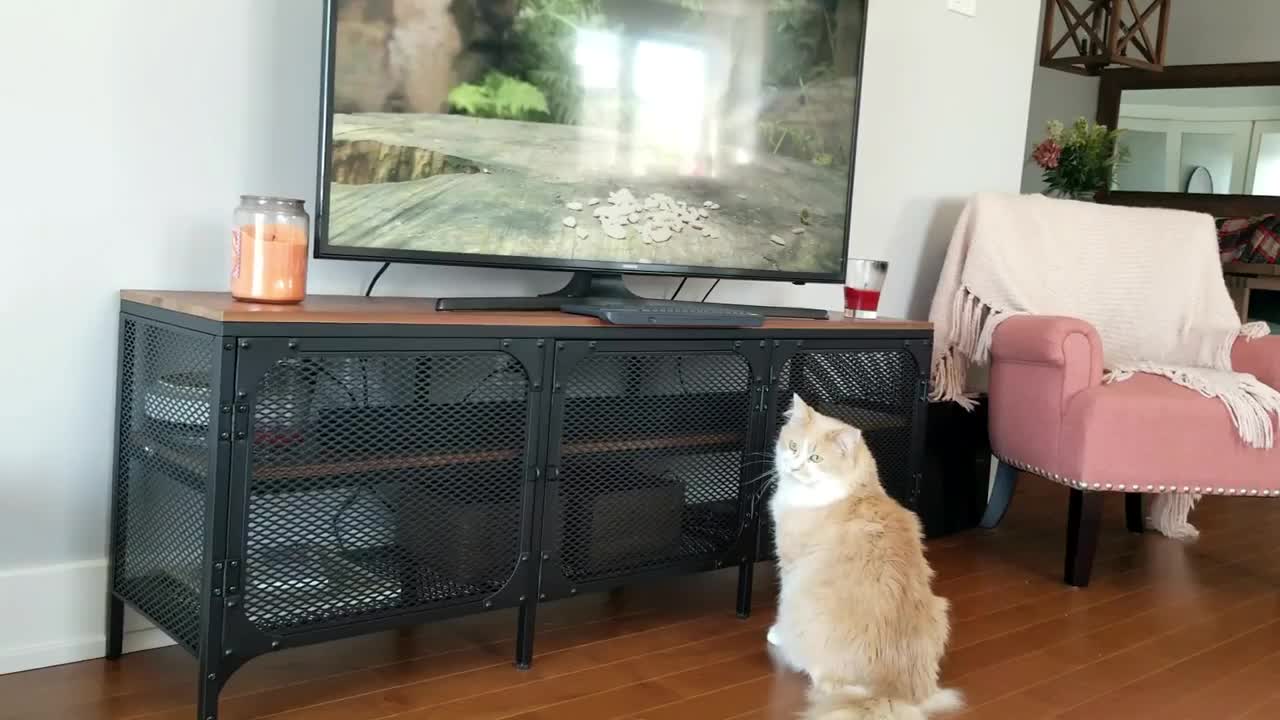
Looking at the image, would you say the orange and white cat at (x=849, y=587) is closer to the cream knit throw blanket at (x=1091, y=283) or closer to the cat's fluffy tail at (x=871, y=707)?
the cat's fluffy tail at (x=871, y=707)

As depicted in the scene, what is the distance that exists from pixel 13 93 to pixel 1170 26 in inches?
249

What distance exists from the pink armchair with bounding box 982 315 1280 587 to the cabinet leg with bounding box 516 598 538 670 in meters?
1.43

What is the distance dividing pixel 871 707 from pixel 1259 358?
6.31ft

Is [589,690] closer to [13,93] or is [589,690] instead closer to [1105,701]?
[1105,701]

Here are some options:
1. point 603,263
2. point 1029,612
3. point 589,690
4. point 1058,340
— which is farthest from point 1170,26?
point 589,690

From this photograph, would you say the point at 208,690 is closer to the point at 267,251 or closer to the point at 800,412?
the point at 267,251

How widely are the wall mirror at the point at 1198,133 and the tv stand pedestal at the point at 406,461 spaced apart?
4.85m

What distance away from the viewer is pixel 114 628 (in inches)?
74.9

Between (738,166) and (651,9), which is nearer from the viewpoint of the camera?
(651,9)

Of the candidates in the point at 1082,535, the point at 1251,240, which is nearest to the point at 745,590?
the point at 1082,535

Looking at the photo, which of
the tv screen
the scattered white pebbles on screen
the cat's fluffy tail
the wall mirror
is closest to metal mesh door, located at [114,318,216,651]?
the tv screen

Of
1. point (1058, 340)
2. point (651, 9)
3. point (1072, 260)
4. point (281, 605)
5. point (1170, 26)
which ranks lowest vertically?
point (281, 605)

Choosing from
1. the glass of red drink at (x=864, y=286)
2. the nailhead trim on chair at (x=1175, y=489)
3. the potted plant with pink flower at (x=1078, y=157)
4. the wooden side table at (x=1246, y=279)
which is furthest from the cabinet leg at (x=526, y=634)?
the wooden side table at (x=1246, y=279)

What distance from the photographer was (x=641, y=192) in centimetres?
223
